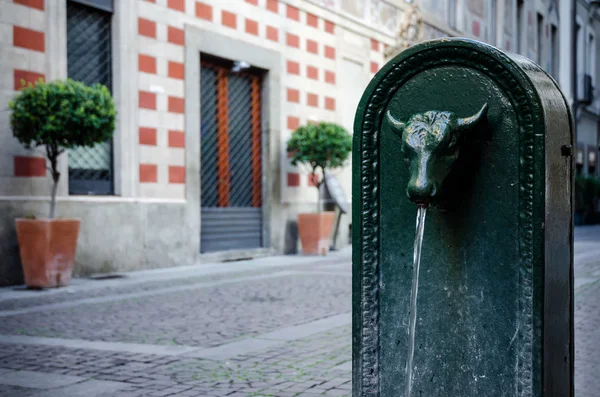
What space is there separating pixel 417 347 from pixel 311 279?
23.3ft

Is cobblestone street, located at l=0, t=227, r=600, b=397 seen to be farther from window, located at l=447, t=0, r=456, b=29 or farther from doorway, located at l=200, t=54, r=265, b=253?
window, located at l=447, t=0, r=456, b=29

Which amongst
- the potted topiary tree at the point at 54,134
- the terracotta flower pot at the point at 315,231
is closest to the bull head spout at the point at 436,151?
the potted topiary tree at the point at 54,134

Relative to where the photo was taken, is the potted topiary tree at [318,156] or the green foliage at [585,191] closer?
the potted topiary tree at [318,156]

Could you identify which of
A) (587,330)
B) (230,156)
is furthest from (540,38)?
(587,330)

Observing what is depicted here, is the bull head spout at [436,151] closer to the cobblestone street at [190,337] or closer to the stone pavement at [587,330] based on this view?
the cobblestone street at [190,337]

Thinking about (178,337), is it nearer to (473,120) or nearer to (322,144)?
(473,120)

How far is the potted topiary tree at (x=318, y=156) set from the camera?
13.0 m

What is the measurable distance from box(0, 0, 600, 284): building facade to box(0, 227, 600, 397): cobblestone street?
1.12 metres

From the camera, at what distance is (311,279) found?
32.0 ft

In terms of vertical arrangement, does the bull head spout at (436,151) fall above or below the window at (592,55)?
below

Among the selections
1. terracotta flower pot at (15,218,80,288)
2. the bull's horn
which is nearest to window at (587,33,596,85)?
terracotta flower pot at (15,218,80,288)

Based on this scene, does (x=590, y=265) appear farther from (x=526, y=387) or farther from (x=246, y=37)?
(x=526, y=387)

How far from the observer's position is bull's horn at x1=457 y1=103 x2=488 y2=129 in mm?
2463

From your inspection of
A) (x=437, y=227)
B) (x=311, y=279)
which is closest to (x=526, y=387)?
(x=437, y=227)
